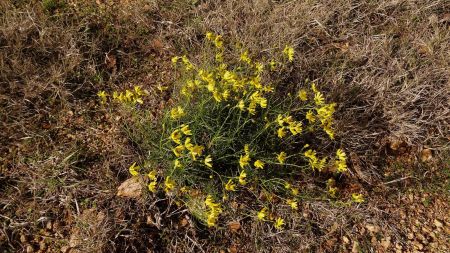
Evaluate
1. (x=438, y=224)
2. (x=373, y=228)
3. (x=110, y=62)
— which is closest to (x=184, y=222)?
(x=373, y=228)

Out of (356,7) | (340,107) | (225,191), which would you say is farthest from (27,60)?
(356,7)

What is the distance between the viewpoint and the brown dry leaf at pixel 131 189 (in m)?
2.42

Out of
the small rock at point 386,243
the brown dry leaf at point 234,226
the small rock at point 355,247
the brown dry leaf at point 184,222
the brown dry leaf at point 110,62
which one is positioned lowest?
the small rock at point 386,243

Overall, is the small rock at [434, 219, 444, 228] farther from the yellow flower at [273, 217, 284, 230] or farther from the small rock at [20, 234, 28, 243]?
the small rock at [20, 234, 28, 243]

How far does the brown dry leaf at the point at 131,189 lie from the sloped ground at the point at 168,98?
47 millimetres

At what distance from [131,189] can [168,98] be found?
81 cm

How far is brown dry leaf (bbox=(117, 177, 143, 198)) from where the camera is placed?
2424mm

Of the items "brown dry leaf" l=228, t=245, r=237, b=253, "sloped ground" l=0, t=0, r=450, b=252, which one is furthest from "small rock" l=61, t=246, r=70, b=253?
"brown dry leaf" l=228, t=245, r=237, b=253

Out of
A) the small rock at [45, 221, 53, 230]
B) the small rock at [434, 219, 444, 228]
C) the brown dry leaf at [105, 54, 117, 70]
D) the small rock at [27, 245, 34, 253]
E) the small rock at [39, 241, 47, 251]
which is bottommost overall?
the small rock at [434, 219, 444, 228]

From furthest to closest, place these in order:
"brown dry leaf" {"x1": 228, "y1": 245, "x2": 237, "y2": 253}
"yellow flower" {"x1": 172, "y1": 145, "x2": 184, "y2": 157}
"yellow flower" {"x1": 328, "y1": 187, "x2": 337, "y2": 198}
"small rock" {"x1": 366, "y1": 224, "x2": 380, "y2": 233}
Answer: "small rock" {"x1": 366, "y1": 224, "x2": 380, "y2": 233} → "yellow flower" {"x1": 328, "y1": 187, "x2": 337, "y2": 198} → "brown dry leaf" {"x1": 228, "y1": 245, "x2": 237, "y2": 253} → "yellow flower" {"x1": 172, "y1": 145, "x2": 184, "y2": 157}

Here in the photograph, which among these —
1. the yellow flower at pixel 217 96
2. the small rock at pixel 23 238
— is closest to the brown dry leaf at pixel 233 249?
the yellow flower at pixel 217 96

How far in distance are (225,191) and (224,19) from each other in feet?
5.17

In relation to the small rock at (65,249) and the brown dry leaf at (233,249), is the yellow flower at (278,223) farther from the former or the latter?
the small rock at (65,249)

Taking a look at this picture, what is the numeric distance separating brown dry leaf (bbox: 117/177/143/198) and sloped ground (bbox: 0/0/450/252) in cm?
5
